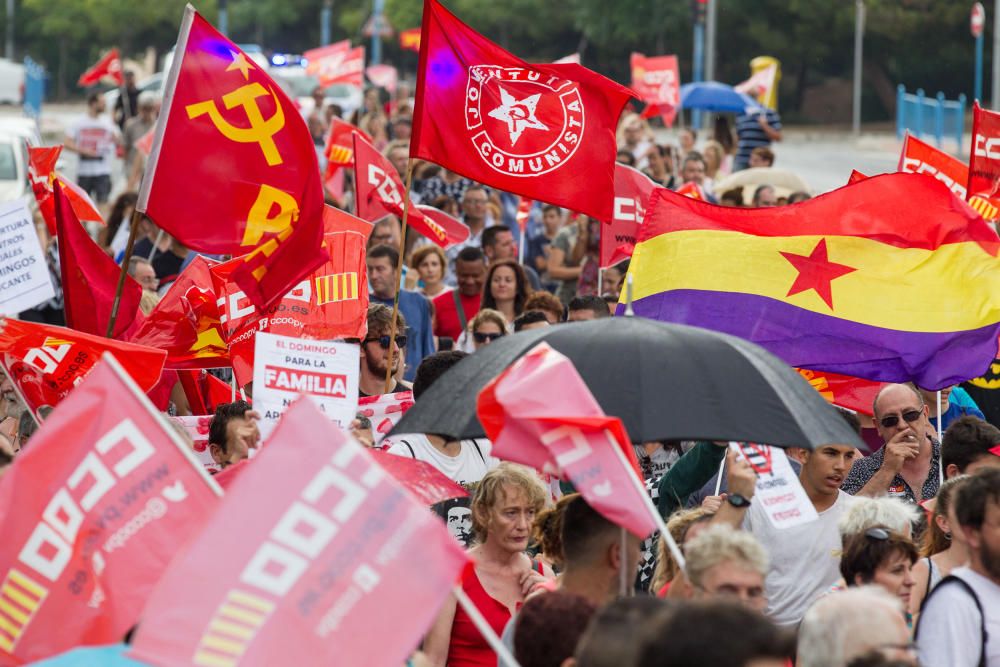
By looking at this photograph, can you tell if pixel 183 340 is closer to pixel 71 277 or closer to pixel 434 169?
pixel 71 277

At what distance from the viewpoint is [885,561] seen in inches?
212

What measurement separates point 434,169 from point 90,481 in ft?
37.4

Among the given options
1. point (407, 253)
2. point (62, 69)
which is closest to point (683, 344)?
point (407, 253)

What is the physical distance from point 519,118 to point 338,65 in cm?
1655

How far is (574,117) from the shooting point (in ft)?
28.3

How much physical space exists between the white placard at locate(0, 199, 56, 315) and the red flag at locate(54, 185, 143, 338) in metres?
0.83

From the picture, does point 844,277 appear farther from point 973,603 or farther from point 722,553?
point 722,553

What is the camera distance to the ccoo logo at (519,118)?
27.6 ft

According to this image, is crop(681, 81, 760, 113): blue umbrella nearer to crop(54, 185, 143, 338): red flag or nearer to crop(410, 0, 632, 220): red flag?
crop(410, 0, 632, 220): red flag

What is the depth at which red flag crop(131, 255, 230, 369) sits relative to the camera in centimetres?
826

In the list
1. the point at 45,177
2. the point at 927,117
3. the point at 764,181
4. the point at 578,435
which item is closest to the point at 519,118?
the point at 45,177

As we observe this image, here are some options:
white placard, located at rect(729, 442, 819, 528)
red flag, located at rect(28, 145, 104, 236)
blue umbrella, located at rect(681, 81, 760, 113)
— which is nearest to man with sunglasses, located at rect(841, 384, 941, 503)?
white placard, located at rect(729, 442, 819, 528)

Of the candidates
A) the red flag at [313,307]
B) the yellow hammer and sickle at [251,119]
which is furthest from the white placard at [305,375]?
the yellow hammer and sickle at [251,119]

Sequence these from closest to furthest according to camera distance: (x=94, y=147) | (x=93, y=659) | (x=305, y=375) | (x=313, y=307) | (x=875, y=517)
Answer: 1. (x=93, y=659)
2. (x=875, y=517)
3. (x=305, y=375)
4. (x=313, y=307)
5. (x=94, y=147)
